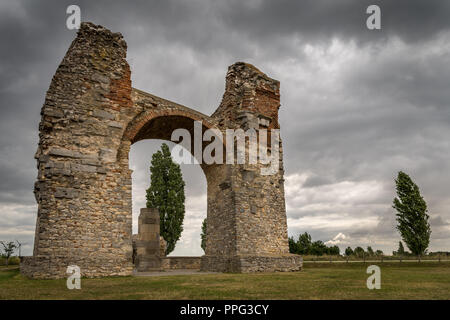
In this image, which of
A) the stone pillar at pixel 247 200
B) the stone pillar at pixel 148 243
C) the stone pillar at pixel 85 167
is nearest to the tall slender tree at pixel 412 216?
the stone pillar at pixel 247 200

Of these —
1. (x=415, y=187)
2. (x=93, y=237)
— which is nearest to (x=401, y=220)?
(x=415, y=187)

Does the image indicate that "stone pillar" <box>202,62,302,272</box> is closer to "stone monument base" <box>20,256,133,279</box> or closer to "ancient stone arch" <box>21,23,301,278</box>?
"ancient stone arch" <box>21,23,301,278</box>

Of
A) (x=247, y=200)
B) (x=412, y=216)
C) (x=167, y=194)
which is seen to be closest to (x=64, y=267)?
(x=247, y=200)

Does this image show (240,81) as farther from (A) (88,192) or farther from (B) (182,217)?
(B) (182,217)

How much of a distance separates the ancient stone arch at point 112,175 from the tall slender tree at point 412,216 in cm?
1608

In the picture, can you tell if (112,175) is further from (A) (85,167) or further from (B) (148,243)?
(B) (148,243)

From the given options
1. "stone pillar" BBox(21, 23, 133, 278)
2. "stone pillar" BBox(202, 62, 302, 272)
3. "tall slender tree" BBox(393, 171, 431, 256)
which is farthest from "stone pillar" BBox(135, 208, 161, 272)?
"tall slender tree" BBox(393, 171, 431, 256)

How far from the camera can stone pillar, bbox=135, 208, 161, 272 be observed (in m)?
15.2

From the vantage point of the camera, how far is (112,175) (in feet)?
36.1

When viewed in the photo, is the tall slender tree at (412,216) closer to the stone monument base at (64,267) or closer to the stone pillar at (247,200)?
the stone pillar at (247,200)

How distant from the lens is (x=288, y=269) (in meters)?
13.3

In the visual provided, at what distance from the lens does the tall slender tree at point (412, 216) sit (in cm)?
2498

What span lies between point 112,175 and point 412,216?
77.4 ft
